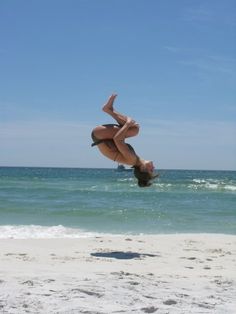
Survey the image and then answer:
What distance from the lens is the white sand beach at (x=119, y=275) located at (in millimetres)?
5125

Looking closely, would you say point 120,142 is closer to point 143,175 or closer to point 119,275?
point 143,175

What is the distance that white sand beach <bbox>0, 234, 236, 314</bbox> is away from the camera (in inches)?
202

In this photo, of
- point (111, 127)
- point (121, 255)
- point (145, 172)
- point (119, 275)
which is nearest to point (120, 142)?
point (111, 127)

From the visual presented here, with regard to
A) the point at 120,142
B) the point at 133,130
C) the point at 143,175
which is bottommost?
the point at 143,175

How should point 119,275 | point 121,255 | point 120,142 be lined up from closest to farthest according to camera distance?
point 119,275, point 120,142, point 121,255

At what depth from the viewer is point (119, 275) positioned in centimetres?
689

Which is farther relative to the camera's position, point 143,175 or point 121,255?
point 121,255

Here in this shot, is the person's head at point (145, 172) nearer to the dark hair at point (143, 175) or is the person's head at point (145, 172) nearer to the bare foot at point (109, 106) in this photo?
the dark hair at point (143, 175)

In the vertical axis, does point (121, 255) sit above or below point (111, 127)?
below

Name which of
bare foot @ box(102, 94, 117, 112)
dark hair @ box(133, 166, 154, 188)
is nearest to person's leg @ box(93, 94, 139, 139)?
bare foot @ box(102, 94, 117, 112)

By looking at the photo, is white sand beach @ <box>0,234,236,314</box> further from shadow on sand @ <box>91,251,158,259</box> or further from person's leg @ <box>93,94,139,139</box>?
A: person's leg @ <box>93,94,139,139</box>

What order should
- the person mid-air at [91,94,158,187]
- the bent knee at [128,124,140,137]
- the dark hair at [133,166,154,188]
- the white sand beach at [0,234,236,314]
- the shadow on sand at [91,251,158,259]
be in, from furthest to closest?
the shadow on sand at [91,251,158,259]
the dark hair at [133,166,154,188]
the bent knee at [128,124,140,137]
the person mid-air at [91,94,158,187]
the white sand beach at [0,234,236,314]

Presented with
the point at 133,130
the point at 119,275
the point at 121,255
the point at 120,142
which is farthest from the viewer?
the point at 121,255

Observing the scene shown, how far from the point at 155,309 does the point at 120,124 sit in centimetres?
344
